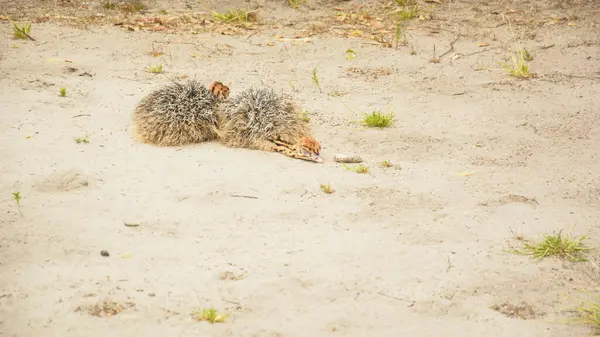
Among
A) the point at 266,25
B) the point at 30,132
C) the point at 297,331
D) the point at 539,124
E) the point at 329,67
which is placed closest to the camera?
the point at 297,331

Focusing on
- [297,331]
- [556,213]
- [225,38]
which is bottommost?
[297,331]

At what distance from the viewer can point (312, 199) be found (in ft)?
16.2

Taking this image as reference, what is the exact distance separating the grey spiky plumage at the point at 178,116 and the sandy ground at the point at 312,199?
0.58ft

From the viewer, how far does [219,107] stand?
19.6ft

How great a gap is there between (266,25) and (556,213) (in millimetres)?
6470

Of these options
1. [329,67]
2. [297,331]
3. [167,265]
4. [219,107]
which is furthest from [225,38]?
[297,331]

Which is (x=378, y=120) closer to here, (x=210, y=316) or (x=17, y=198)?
(x=210, y=316)

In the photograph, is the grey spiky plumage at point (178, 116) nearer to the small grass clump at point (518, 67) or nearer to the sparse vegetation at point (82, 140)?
the sparse vegetation at point (82, 140)

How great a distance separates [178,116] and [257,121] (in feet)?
2.60

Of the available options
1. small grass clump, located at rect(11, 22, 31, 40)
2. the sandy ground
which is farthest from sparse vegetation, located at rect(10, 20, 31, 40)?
the sandy ground

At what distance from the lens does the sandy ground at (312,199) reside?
3639 millimetres

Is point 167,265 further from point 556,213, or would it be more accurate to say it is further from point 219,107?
point 556,213

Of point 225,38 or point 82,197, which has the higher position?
point 225,38

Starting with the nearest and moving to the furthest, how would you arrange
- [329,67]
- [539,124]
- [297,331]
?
[297,331] < [539,124] < [329,67]
